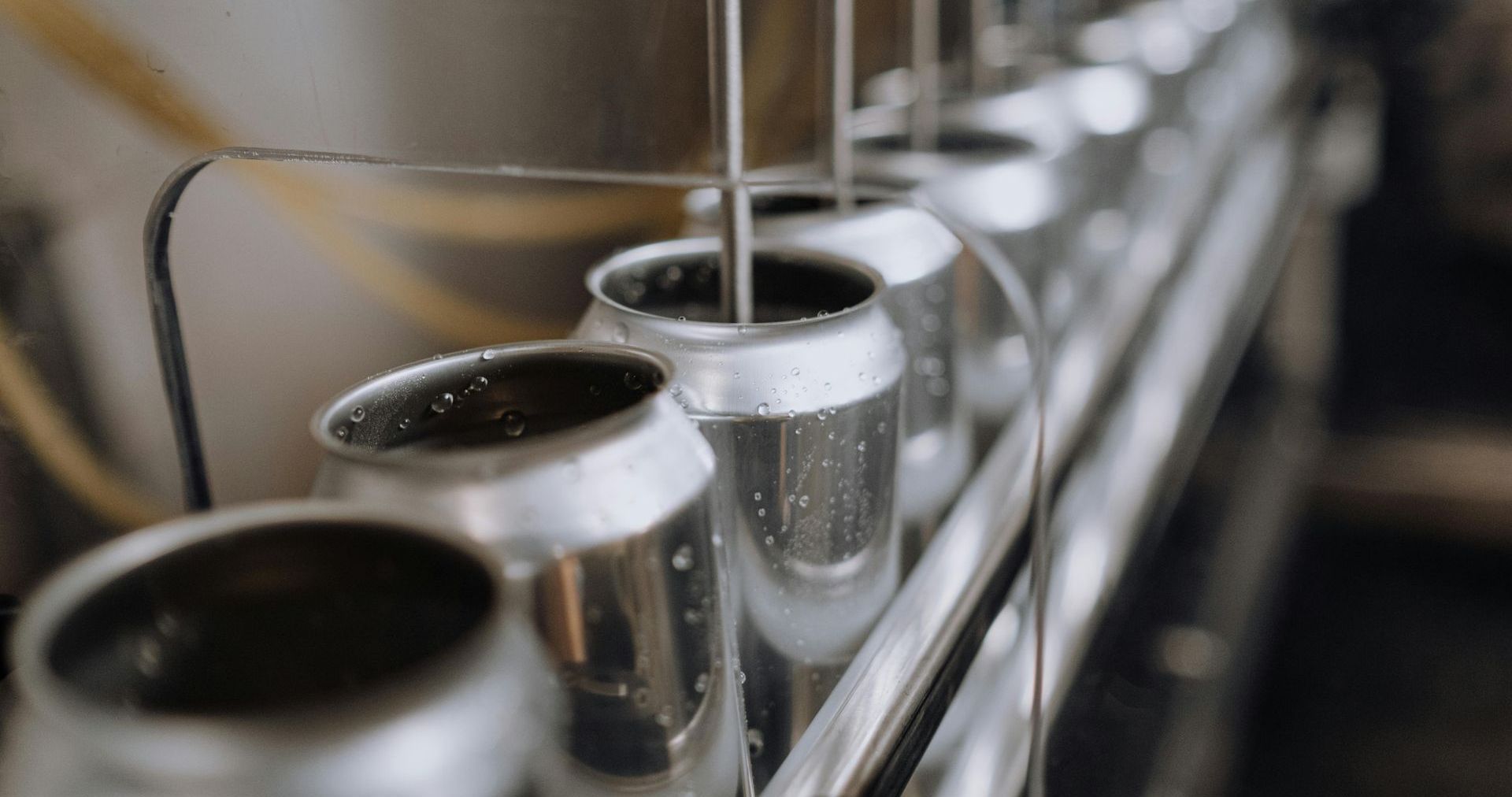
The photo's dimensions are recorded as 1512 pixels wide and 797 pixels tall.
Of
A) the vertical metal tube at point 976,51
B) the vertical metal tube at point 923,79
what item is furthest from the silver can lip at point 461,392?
the vertical metal tube at point 976,51

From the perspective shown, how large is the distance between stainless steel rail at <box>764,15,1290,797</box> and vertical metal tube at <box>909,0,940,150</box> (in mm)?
212

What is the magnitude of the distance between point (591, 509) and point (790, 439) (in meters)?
0.16

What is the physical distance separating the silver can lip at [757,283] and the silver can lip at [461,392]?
57mm

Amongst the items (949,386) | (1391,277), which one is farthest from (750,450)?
(1391,277)

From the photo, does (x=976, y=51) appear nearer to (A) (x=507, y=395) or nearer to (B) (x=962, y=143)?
(B) (x=962, y=143)

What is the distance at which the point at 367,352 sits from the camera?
2.70 ft

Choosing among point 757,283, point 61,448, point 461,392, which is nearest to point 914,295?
point 757,283

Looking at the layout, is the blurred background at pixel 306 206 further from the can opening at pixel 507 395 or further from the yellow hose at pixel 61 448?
the can opening at pixel 507 395

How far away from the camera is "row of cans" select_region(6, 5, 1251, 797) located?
26 cm

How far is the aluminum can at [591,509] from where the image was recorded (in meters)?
0.36

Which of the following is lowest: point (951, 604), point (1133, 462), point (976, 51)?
point (1133, 462)

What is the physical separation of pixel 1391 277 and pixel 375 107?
3163 mm

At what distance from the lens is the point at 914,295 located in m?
0.72

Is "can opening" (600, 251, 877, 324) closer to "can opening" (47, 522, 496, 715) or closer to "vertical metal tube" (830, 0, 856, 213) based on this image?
"vertical metal tube" (830, 0, 856, 213)
